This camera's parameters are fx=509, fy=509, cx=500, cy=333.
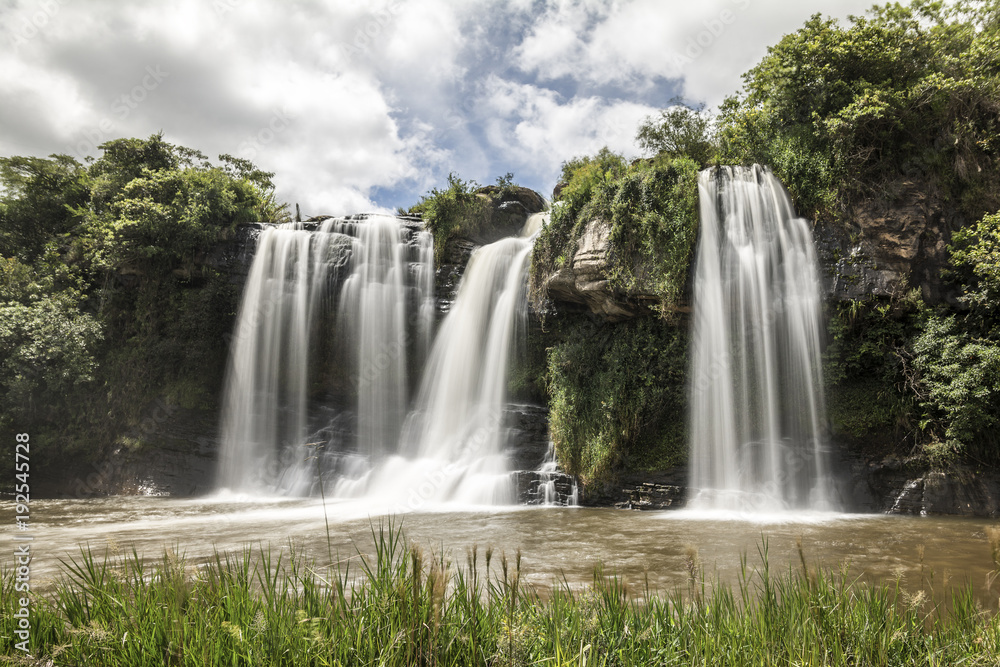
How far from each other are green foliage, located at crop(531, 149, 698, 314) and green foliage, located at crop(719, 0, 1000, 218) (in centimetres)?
262

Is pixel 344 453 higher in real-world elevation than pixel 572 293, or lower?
lower

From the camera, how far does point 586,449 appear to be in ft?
40.6

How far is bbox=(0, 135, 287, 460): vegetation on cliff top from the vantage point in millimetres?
16234

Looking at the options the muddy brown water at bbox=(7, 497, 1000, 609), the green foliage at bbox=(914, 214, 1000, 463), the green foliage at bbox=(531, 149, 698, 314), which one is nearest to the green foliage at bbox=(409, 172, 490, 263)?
the green foliage at bbox=(531, 149, 698, 314)

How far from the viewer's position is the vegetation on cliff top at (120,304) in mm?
16234

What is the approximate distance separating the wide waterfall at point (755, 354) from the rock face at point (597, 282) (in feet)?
4.72

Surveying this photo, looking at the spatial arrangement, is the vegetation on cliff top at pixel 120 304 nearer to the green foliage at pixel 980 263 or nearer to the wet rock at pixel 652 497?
Result: the wet rock at pixel 652 497

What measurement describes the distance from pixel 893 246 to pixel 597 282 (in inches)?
251

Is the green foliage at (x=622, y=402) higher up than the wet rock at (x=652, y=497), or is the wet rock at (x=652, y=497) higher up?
the green foliage at (x=622, y=402)

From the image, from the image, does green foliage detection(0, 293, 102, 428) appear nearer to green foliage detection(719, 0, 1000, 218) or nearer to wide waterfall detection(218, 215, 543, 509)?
wide waterfall detection(218, 215, 543, 509)

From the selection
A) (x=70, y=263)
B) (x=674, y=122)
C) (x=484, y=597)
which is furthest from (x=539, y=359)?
(x=70, y=263)

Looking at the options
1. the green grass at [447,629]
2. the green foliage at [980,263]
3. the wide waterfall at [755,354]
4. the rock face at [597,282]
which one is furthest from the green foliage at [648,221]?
the green grass at [447,629]

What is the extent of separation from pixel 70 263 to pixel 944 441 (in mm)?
27015

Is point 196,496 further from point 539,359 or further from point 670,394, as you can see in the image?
point 670,394
